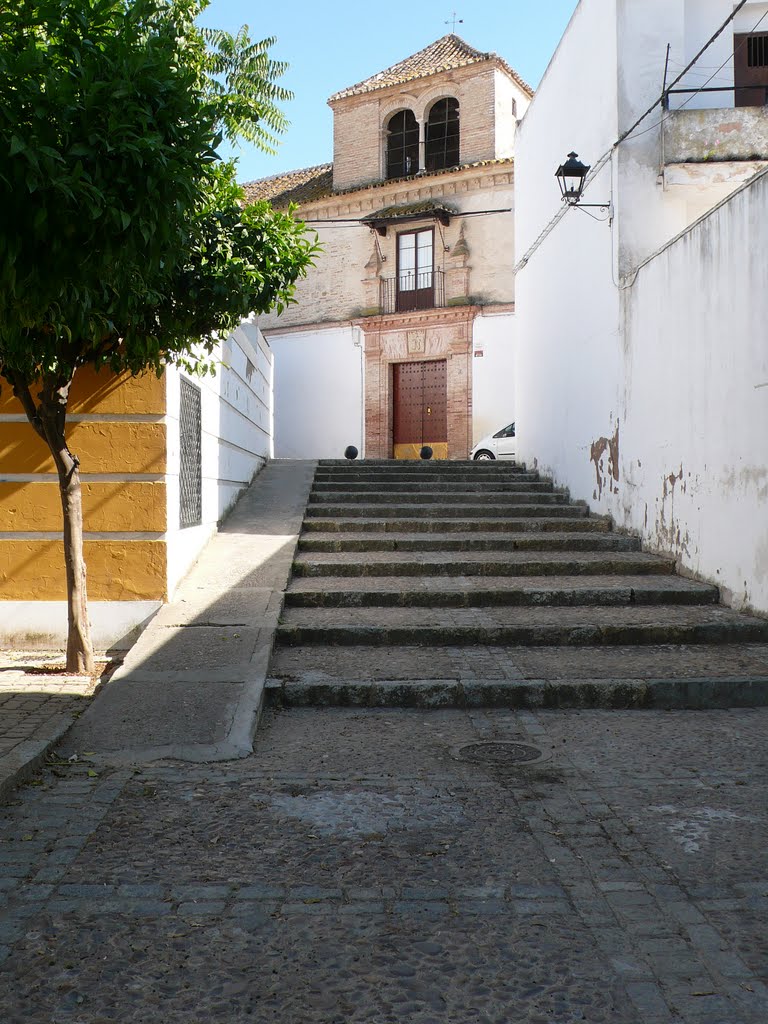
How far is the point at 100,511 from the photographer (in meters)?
7.26

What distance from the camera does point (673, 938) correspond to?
8.88 ft

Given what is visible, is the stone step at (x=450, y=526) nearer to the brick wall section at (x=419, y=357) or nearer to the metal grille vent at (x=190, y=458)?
the metal grille vent at (x=190, y=458)

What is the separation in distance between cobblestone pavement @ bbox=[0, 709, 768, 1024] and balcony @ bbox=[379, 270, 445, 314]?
2035cm

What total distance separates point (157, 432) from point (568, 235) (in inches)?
269

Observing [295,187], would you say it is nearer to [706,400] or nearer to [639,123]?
[639,123]

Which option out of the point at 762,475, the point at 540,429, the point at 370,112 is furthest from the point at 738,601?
the point at 370,112

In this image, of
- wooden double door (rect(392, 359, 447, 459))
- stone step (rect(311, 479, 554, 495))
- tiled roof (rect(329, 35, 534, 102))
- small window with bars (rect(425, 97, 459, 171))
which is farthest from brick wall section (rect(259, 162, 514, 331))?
stone step (rect(311, 479, 554, 495))

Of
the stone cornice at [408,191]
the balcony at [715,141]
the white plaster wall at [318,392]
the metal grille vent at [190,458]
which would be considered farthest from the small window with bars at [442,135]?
the metal grille vent at [190,458]

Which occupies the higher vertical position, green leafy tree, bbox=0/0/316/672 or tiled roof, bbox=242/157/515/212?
tiled roof, bbox=242/157/515/212

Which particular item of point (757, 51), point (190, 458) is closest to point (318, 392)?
point (757, 51)

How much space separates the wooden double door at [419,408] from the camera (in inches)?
942

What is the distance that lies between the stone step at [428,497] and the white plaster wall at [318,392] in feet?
43.6

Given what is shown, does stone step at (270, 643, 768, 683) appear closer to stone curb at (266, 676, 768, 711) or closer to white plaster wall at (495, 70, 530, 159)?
stone curb at (266, 676, 768, 711)

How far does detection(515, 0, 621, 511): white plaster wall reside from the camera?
10383mm
